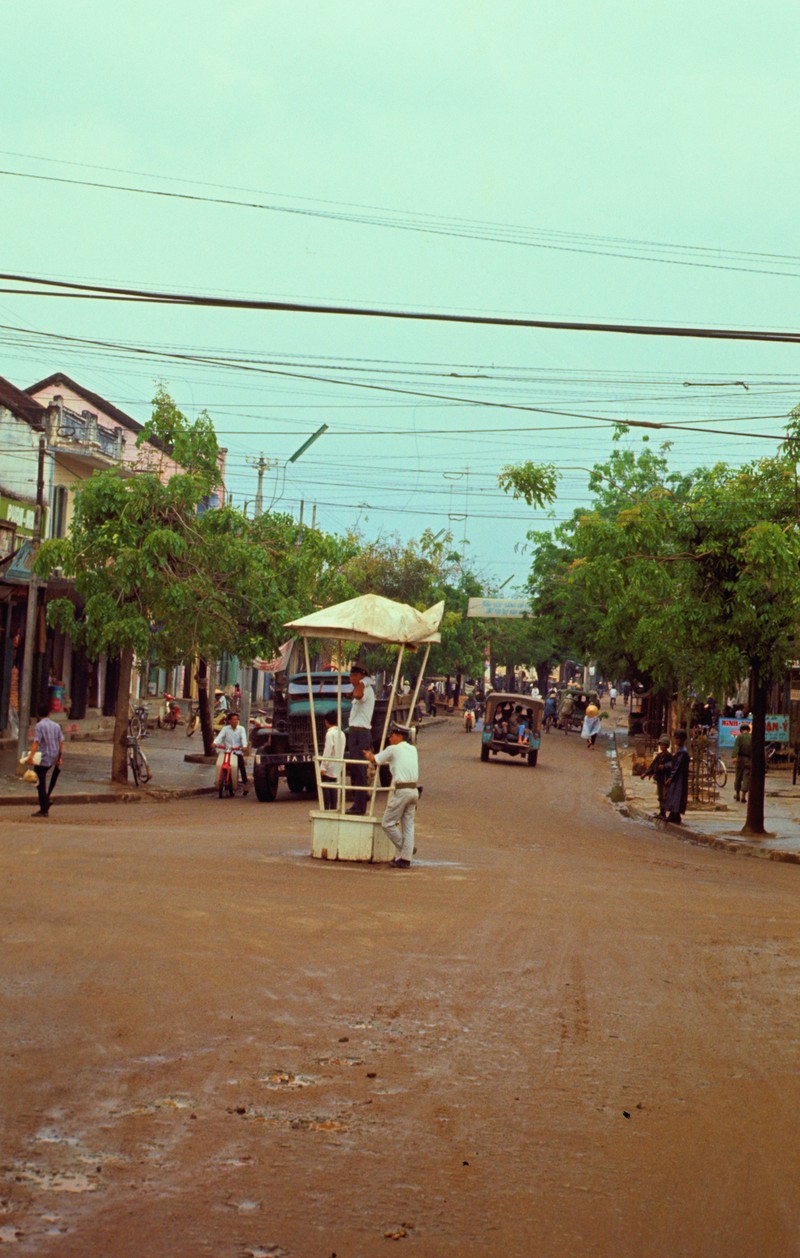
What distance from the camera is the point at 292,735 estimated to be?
27.4 metres

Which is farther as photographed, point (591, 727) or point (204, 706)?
point (591, 727)

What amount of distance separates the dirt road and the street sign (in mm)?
69405

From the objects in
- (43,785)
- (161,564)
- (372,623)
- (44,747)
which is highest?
(161,564)

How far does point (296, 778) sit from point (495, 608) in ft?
186

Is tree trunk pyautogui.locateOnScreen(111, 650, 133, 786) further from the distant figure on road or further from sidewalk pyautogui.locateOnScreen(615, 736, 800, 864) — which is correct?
sidewalk pyautogui.locateOnScreen(615, 736, 800, 864)

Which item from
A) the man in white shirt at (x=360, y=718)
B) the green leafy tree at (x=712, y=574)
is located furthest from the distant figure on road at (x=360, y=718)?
the green leafy tree at (x=712, y=574)

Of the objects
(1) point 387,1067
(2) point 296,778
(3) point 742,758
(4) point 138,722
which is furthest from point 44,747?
(4) point 138,722

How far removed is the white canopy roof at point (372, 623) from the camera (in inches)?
680

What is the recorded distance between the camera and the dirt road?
5180 millimetres

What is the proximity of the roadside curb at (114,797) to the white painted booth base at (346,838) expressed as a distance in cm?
902

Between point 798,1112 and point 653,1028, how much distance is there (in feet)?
5.39

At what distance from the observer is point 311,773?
28875 millimetres

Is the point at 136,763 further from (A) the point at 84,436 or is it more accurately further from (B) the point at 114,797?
(A) the point at 84,436

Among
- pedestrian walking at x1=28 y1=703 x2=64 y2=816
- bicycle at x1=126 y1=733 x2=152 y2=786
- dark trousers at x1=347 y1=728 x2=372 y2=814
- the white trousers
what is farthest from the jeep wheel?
the white trousers
